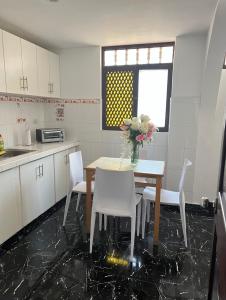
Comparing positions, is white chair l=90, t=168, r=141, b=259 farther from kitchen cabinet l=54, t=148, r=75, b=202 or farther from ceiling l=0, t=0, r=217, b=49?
ceiling l=0, t=0, r=217, b=49

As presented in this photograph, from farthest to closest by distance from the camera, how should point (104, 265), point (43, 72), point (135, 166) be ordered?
1. point (43, 72)
2. point (135, 166)
3. point (104, 265)

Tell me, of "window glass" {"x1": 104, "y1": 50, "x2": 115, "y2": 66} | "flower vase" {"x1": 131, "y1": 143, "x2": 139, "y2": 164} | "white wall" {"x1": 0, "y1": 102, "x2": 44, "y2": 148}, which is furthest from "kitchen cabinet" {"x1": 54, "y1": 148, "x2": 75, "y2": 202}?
"window glass" {"x1": 104, "y1": 50, "x2": 115, "y2": 66}

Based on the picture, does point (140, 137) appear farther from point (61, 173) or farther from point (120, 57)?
point (120, 57)

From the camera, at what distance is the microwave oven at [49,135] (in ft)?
11.1

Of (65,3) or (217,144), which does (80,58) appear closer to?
(65,3)

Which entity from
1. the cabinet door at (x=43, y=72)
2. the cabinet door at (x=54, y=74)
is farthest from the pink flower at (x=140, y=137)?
the cabinet door at (x=54, y=74)

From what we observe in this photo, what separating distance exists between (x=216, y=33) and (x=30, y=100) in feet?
8.64

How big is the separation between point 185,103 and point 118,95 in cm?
103

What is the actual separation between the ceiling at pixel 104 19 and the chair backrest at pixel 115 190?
153 centimetres

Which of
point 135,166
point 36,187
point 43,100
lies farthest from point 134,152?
Answer: point 43,100

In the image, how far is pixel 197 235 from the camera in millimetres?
2574

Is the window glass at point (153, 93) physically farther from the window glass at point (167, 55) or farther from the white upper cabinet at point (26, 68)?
the white upper cabinet at point (26, 68)

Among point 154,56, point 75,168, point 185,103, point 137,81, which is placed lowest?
point 75,168

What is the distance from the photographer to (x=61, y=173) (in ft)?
10.6
